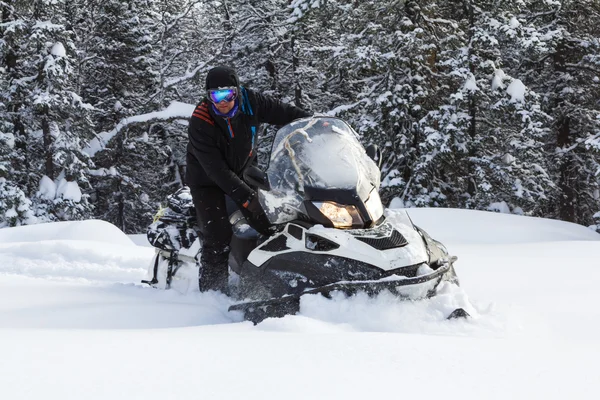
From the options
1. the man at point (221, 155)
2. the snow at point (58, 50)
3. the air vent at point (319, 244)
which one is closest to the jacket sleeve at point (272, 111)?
the man at point (221, 155)

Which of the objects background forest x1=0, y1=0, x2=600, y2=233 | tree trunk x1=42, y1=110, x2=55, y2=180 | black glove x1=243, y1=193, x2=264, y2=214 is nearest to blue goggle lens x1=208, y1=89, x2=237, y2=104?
black glove x1=243, y1=193, x2=264, y2=214

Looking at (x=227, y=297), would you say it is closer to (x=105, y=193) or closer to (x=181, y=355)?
(x=181, y=355)

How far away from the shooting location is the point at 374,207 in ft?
13.1

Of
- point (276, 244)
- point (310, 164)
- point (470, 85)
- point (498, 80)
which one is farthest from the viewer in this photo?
point (498, 80)

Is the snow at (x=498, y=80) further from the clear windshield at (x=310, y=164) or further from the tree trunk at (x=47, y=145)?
the tree trunk at (x=47, y=145)

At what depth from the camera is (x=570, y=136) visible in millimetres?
20078

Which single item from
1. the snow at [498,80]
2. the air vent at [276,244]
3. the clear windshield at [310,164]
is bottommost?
the air vent at [276,244]

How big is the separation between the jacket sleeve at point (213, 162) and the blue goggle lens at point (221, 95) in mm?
239

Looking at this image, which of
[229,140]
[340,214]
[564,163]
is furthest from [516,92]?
[340,214]

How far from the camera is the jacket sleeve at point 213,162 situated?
4418mm

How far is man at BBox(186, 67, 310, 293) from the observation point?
175 inches

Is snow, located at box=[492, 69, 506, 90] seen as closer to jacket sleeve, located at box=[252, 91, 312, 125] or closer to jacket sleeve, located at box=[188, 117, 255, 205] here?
jacket sleeve, located at box=[252, 91, 312, 125]

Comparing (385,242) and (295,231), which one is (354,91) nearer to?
(295,231)

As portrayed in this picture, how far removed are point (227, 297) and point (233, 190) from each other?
870 mm
